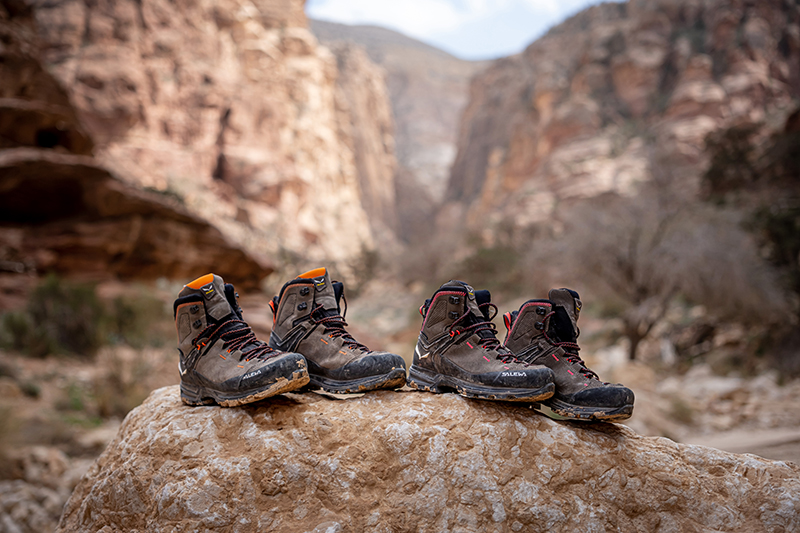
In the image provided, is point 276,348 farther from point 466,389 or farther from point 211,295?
point 466,389

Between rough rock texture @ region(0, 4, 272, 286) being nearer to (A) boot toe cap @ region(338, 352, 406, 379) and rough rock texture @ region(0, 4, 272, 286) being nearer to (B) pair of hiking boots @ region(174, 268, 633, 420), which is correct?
(B) pair of hiking boots @ region(174, 268, 633, 420)

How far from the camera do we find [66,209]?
32.3ft

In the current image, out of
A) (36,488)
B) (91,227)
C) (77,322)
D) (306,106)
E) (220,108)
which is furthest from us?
(306,106)

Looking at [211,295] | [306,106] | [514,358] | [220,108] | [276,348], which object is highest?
[306,106]

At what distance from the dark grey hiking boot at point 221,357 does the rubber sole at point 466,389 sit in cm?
53

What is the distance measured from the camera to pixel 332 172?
37844 mm

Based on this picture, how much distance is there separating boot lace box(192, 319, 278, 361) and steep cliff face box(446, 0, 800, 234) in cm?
2089

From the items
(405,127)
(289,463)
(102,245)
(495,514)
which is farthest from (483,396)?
(405,127)

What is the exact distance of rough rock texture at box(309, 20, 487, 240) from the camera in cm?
6821

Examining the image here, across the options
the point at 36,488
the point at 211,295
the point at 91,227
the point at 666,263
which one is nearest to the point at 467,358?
the point at 211,295

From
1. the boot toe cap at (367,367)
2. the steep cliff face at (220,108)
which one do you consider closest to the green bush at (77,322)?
the boot toe cap at (367,367)

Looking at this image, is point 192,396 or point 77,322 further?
point 77,322

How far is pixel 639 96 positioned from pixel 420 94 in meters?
52.5

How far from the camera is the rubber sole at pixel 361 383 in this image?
1923 mm
